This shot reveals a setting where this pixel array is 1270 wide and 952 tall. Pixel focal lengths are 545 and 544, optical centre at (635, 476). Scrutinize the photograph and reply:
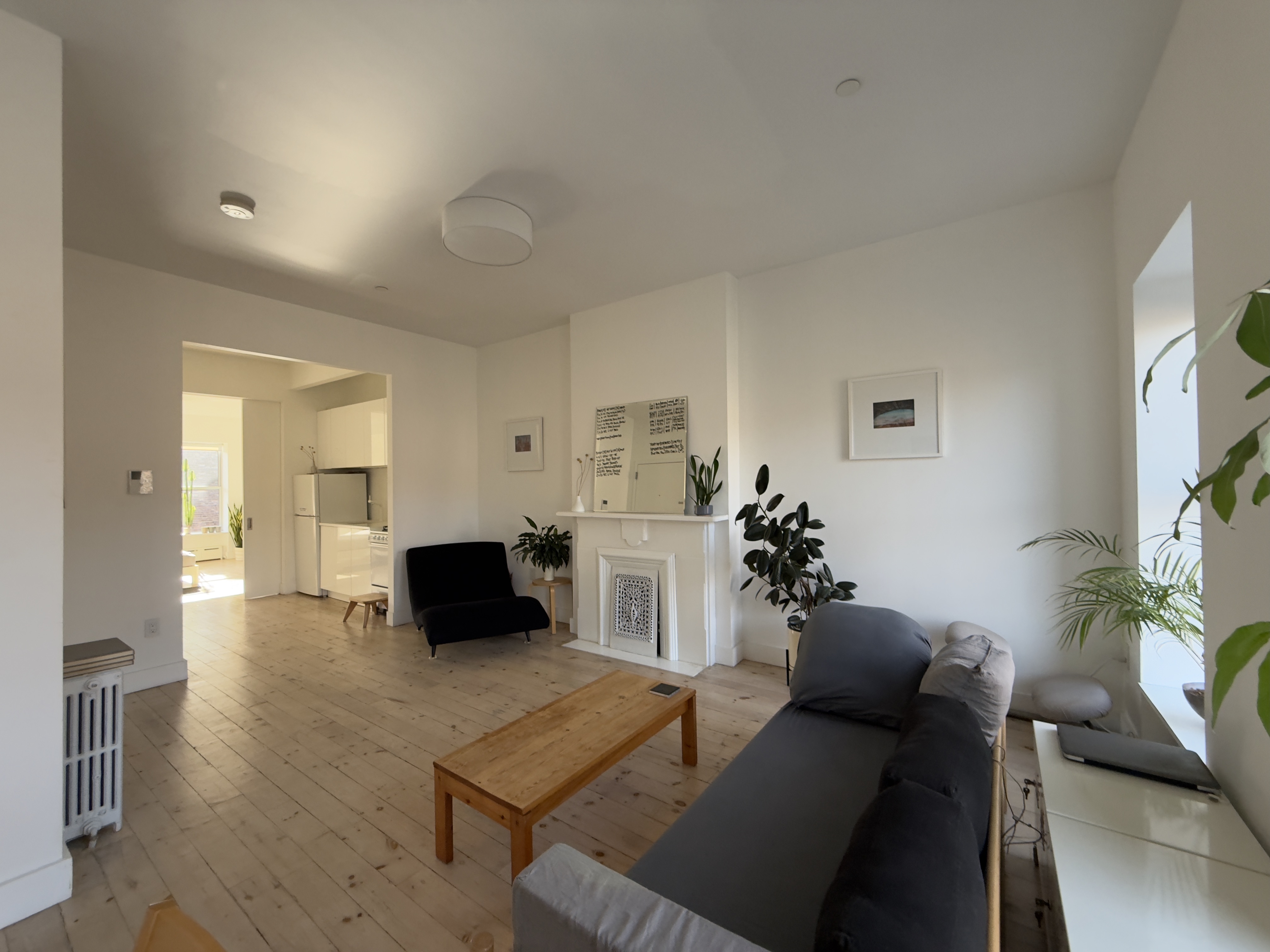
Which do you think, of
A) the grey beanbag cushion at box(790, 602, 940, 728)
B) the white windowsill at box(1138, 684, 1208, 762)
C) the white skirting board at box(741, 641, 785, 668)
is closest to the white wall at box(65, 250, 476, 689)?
the white skirting board at box(741, 641, 785, 668)

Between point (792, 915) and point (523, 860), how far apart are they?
85 cm

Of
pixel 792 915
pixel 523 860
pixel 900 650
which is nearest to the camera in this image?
pixel 792 915

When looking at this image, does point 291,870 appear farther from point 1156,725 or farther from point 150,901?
point 1156,725

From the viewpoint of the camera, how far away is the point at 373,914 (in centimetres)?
176

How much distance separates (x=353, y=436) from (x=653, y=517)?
164 inches

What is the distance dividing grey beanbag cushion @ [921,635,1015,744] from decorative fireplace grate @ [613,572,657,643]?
8.19 feet

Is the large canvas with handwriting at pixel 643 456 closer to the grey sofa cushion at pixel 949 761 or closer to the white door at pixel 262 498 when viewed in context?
the grey sofa cushion at pixel 949 761

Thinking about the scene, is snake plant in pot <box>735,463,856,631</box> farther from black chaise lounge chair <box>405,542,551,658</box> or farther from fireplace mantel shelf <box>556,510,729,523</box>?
black chaise lounge chair <box>405,542,551,658</box>

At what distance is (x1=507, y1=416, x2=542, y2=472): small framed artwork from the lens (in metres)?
5.37

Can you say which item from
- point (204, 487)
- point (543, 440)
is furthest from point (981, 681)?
point (204, 487)

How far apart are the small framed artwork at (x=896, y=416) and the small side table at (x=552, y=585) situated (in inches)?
108

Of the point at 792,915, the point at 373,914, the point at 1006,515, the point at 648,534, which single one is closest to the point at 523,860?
the point at 373,914

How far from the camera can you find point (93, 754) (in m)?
2.15

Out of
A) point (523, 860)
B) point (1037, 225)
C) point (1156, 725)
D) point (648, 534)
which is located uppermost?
point (1037, 225)
